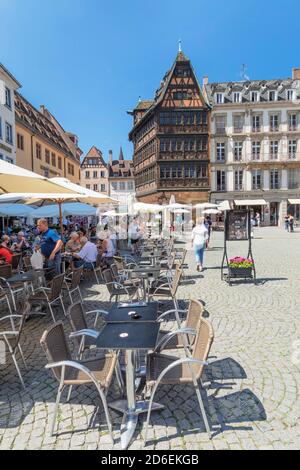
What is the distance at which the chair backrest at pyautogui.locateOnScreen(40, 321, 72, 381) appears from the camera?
3111mm

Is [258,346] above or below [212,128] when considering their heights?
below

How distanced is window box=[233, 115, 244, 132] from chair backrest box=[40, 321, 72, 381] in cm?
4294

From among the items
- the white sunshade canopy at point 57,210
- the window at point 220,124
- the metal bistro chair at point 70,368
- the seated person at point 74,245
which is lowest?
the metal bistro chair at point 70,368

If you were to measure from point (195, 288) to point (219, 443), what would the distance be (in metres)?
6.15

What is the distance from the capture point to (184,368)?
344 centimetres

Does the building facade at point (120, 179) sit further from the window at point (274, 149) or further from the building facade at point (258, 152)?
the window at point (274, 149)

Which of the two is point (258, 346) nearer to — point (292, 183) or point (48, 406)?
point (48, 406)

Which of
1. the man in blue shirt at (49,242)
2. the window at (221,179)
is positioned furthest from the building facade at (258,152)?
the man in blue shirt at (49,242)

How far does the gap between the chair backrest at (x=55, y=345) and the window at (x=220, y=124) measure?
42.0 meters

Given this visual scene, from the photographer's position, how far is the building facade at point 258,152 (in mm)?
41531

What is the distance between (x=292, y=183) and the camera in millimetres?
41781

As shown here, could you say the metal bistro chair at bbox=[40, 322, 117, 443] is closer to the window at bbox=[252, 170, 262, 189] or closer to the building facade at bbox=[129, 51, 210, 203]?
the building facade at bbox=[129, 51, 210, 203]

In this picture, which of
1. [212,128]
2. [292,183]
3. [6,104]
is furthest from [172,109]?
[6,104]

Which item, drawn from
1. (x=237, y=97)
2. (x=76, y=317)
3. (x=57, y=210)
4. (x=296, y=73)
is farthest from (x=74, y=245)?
(x=296, y=73)
